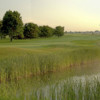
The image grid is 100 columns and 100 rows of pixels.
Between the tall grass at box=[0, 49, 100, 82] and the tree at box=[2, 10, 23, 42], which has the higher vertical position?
the tree at box=[2, 10, 23, 42]

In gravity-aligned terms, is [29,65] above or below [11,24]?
below

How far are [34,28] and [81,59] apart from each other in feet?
204

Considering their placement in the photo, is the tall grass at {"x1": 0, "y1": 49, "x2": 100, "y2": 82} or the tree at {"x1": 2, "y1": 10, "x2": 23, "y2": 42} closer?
the tall grass at {"x1": 0, "y1": 49, "x2": 100, "y2": 82}

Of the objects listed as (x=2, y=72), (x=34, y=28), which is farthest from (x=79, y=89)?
(x=34, y=28)

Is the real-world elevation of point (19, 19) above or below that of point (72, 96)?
above

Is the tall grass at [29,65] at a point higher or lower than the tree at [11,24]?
lower

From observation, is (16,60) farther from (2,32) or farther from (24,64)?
(2,32)

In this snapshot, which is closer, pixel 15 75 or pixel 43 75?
pixel 15 75

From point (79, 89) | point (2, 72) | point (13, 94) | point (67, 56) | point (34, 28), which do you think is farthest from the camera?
point (34, 28)

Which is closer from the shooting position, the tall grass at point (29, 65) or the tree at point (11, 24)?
the tall grass at point (29, 65)

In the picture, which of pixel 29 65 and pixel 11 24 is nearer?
pixel 29 65

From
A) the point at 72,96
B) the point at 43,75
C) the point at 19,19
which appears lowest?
the point at 43,75

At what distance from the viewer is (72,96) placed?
22.9 feet

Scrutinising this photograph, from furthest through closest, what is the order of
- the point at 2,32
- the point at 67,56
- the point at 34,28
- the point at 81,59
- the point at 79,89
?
1. the point at 34,28
2. the point at 2,32
3. the point at 81,59
4. the point at 67,56
5. the point at 79,89
